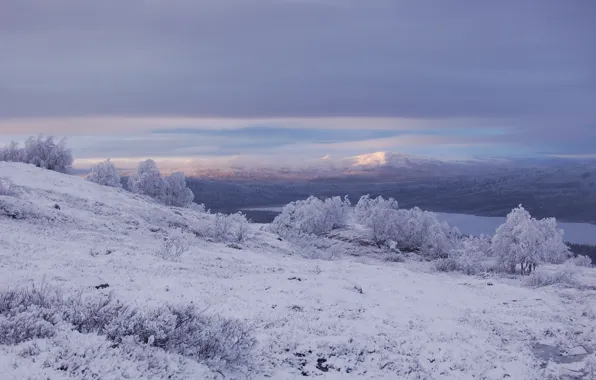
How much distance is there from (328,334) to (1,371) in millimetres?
9291

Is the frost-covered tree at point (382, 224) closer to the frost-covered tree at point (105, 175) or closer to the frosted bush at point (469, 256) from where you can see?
the frosted bush at point (469, 256)

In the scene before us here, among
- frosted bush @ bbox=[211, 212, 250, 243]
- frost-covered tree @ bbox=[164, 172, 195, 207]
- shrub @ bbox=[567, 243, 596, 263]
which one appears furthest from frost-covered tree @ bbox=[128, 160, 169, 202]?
shrub @ bbox=[567, 243, 596, 263]

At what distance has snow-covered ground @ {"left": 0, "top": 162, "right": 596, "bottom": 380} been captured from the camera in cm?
1059

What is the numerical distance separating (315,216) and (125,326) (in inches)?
3035

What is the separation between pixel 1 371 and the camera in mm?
6441

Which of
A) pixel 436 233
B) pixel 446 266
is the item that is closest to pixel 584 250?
pixel 436 233

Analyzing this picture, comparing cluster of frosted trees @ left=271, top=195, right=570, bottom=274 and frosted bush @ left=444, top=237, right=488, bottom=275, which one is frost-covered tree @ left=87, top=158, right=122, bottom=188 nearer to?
cluster of frosted trees @ left=271, top=195, right=570, bottom=274

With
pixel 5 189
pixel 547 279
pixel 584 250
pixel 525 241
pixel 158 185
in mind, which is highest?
pixel 5 189

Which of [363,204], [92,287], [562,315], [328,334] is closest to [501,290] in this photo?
[562,315]

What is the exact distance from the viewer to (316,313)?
1642cm

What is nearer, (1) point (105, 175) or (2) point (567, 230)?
(1) point (105, 175)

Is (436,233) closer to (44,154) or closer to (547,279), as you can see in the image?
(547,279)

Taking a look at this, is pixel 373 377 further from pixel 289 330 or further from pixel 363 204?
pixel 363 204

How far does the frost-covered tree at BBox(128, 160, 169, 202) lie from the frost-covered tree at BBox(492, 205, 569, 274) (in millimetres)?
66162
